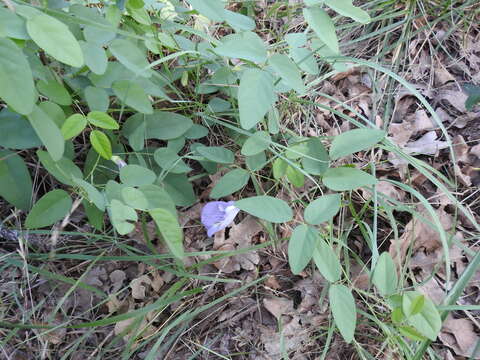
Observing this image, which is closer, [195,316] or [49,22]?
[49,22]

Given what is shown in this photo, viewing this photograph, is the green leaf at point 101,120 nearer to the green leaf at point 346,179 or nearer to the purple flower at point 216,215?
the purple flower at point 216,215

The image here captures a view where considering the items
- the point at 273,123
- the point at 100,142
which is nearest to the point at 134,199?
the point at 100,142

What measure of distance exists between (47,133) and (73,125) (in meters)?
0.11

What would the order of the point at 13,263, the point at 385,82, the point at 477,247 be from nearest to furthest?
the point at 13,263 < the point at 477,247 < the point at 385,82

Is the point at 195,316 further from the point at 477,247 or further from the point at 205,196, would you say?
the point at 477,247

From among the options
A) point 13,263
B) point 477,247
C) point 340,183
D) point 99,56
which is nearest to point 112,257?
point 13,263

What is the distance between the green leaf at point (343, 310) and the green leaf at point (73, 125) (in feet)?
2.41

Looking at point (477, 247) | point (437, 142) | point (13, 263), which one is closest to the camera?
point (13, 263)

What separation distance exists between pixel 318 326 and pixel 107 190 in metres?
0.78

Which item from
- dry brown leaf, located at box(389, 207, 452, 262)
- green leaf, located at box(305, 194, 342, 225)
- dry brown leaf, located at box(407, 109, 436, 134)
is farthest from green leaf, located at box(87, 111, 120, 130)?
dry brown leaf, located at box(407, 109, 436, 134)

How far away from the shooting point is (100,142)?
114 centimetres

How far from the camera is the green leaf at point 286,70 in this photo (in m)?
1.04

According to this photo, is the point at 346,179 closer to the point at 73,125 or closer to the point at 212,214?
the point at 212,214

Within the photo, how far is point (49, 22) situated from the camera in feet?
2.78
